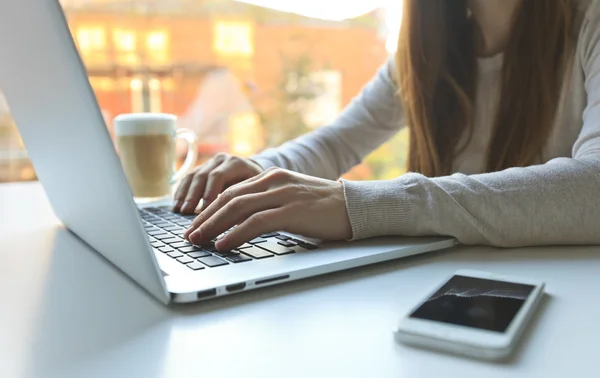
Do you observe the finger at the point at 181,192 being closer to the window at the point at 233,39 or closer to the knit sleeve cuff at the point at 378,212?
the knit sleeve cuff at the point at 378,212

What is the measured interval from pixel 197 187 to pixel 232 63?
155 centimetres

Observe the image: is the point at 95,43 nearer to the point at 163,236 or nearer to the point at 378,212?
the point at 163,236

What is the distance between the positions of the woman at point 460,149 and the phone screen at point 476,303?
151 mm

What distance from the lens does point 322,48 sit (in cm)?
230

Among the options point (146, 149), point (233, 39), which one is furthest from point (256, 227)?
point (233, 39)

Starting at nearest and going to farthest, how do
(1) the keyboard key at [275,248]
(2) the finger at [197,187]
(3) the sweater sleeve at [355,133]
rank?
(1) the keyboard key at [275,248]
(2) the finger at [197,187]
(3) the sweater sleeve at [355,133]

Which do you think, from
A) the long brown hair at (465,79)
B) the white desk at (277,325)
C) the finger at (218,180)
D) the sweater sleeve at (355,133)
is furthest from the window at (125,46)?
the white desk at (277,325)

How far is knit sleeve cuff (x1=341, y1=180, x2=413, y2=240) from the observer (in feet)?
1.78

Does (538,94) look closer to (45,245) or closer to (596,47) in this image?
(596,47)

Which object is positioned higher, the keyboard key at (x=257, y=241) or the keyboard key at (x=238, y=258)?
the keyboard key at (x=238, y=258)

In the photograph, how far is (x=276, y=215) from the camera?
0.52 m

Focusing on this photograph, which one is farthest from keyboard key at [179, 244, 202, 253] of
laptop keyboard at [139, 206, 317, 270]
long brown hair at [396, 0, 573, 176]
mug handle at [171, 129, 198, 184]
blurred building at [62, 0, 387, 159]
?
blurred building at [62, 0, 387, 159]

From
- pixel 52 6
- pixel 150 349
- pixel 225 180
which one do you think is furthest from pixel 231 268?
pixel 225 180

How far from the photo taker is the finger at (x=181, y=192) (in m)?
0.77
